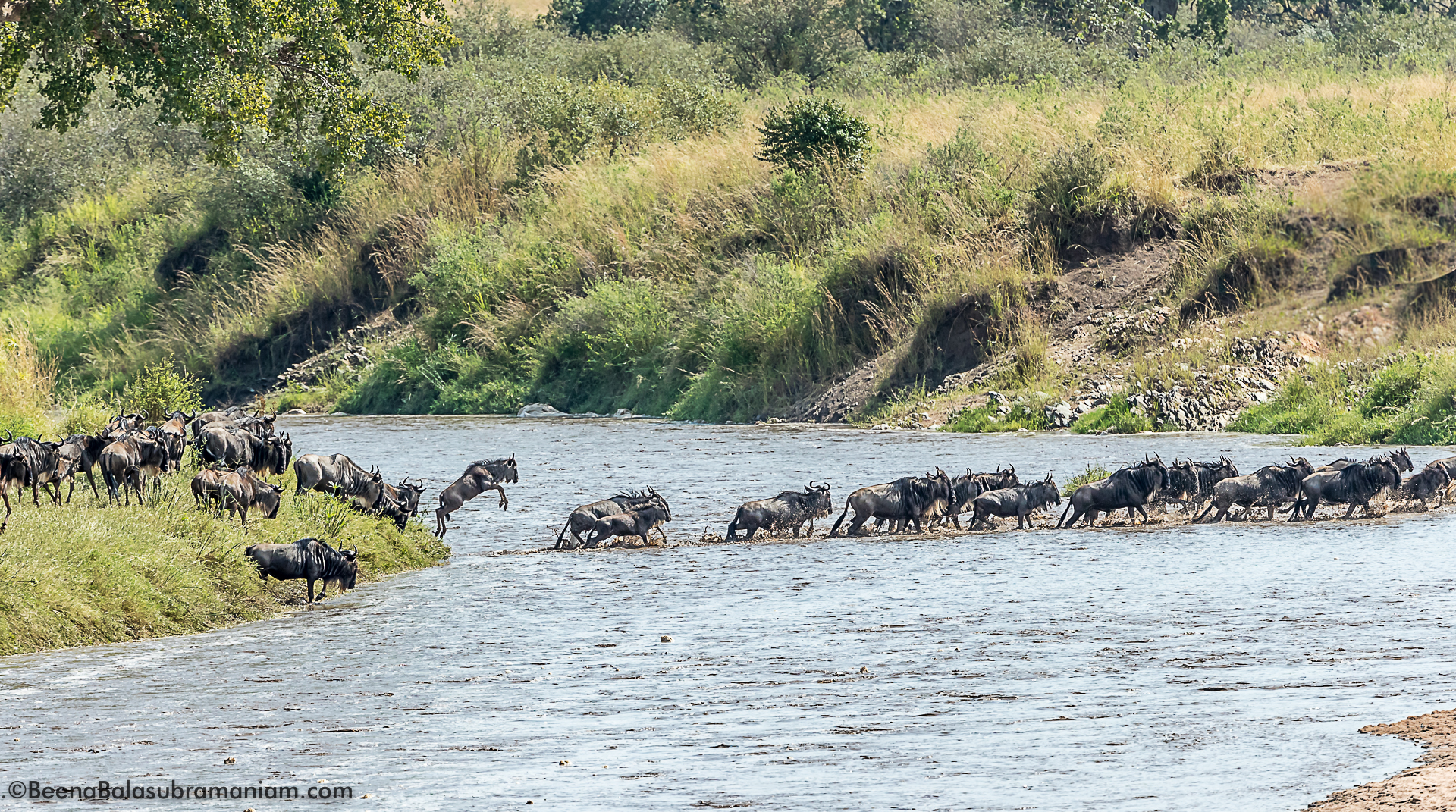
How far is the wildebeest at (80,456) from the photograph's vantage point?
1520cm

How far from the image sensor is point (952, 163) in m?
35.1

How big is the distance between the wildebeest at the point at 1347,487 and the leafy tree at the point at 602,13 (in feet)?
191

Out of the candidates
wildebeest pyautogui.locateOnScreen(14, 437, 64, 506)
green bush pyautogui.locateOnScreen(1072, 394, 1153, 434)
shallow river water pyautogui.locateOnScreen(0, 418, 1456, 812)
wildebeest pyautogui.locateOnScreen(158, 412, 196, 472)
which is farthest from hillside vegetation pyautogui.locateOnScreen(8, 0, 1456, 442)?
wildebeest pyautogui.locateOnScreen(14, 437, 64, 506)

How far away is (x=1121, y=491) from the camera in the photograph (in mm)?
17734

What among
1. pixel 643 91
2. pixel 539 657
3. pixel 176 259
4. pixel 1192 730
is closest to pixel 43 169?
pixel 176 259

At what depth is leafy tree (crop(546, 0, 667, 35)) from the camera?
74875 mm

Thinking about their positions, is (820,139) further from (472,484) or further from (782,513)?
(782,513)

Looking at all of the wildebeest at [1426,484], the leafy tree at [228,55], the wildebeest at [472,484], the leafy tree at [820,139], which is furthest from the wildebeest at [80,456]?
the leafy tree at [820,139]

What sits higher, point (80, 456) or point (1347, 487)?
point (80, 456)

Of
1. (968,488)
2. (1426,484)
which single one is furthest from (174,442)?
(1426,484)

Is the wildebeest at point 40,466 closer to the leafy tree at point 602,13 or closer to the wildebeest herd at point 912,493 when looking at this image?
the wildebeest herd at point 912,493

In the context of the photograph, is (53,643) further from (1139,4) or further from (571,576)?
(1139,4)

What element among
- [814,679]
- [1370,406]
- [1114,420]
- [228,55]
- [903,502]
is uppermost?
[228,55]

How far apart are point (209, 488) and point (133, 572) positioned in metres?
2.02
